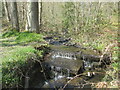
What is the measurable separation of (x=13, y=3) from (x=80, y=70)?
709cm

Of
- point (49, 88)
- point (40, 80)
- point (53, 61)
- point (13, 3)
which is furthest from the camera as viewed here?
point (13, 3)

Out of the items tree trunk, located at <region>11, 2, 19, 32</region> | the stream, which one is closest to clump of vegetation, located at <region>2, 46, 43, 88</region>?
the stream

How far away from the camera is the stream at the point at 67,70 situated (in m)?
5.12

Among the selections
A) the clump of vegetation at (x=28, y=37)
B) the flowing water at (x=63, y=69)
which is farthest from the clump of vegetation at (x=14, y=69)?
the clump of vegetation at (x=28, y=37)

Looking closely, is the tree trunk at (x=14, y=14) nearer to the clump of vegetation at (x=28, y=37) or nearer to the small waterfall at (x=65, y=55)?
the clump of vegetation at (x=28, y=37)

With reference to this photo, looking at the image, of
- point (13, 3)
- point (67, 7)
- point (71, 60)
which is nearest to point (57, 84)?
point (71, 60)

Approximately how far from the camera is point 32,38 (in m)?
8.19

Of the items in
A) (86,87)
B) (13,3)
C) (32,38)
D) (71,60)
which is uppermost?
(13,3)

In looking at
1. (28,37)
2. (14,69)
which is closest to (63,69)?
(14,69)

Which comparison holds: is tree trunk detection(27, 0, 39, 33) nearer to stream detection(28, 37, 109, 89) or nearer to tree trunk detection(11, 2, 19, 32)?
tree trunk detection(11, 2, 19, 32)

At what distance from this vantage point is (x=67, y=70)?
19.1ft

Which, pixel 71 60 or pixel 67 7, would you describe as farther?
pixel 67 7

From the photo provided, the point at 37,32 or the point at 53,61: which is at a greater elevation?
the point at 37,32

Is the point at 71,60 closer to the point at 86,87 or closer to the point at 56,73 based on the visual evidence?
the point at 56,73
